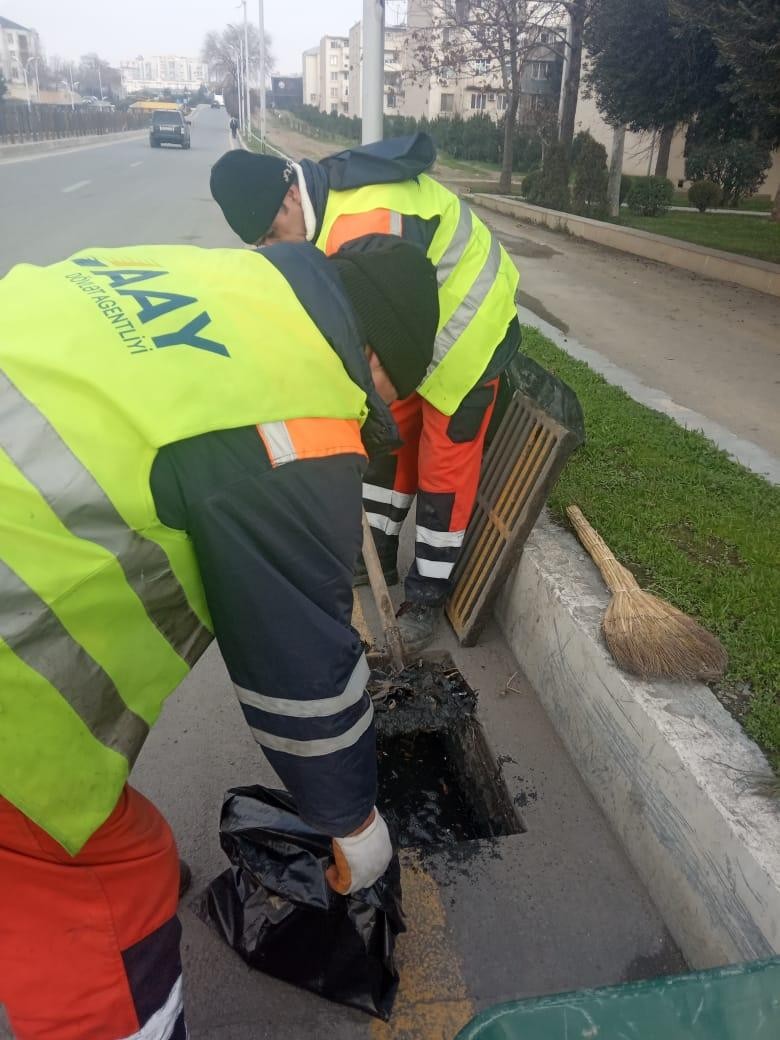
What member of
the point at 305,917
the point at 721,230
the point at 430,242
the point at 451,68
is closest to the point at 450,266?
the point at 430,242

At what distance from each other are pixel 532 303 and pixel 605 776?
6785mm

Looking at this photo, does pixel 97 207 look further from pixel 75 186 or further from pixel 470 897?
pixel 470 897

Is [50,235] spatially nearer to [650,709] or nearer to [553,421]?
[553,421]

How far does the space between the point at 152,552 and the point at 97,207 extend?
50.1 feet

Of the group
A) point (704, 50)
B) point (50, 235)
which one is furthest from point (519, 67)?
point (50, 235)

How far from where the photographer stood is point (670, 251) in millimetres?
11352

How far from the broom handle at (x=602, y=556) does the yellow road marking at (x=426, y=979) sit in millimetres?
1152

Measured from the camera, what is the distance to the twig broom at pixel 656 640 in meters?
2.26

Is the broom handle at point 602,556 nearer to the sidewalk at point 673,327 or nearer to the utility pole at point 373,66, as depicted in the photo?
the sidewalk at point 673,327

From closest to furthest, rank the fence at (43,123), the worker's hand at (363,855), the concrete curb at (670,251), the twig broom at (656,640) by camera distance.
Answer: the worker's hand at (363,855) → the twig broom at (656,640) → the concrete curb at (670,251) → the fence at (43,123)

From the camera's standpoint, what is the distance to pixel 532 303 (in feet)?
27.4

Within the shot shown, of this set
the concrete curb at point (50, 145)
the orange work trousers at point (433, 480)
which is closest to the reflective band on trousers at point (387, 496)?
the orange work trousers at point (433, 480)

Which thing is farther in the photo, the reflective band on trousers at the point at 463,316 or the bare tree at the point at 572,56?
the bare tree at the point at 572,56

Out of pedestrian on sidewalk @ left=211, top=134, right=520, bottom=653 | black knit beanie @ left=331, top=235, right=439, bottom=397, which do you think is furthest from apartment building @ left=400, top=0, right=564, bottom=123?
black knit beanie @ left=331, top=235, right=439, bottom=397
